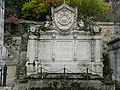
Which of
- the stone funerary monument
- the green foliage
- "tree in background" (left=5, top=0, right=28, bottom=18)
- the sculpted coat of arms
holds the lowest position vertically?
the stone funerary monument

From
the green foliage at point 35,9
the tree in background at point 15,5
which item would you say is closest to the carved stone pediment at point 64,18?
the green foliage at point 35,9

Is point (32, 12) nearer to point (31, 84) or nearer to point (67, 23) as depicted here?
point (67, 23)

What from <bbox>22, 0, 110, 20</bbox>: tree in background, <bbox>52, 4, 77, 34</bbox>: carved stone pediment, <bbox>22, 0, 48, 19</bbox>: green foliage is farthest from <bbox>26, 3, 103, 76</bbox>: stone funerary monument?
<bbox>22, 0, 48, 19</bbox>: green foliage

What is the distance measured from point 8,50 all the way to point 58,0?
1180 cm

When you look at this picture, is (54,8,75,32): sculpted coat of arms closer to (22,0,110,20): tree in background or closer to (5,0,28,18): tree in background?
(22,0,110,20): tree in background

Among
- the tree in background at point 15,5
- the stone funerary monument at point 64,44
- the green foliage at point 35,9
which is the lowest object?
the stone funerary monument at point 64,44

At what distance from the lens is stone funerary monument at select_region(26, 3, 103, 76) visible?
12539 millimetres

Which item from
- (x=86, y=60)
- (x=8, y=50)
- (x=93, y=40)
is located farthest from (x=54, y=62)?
(x=8, y=50)

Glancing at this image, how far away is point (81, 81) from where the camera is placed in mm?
8383

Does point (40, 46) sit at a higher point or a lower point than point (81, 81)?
higher

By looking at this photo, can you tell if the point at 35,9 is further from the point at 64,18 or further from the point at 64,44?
the point at 64,44

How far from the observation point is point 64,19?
1282cm

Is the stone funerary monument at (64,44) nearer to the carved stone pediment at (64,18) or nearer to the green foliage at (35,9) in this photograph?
the carved stone pediment at (64,18)

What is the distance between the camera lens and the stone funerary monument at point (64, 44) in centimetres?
1254
